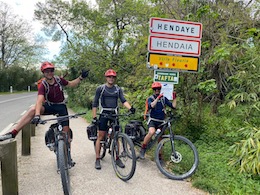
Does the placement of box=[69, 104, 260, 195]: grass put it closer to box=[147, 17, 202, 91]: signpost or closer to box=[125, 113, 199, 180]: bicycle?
box=[125, 113, 199, 180]: bicycle

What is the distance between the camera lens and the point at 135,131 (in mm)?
5453

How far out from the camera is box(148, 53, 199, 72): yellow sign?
5.84m

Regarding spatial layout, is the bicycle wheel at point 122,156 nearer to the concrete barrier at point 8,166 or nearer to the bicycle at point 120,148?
the bicycle at point 120,148

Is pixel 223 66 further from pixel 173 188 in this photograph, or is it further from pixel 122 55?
pixel 122 55

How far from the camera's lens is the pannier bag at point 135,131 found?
539 cm

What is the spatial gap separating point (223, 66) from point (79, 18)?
16.4 m

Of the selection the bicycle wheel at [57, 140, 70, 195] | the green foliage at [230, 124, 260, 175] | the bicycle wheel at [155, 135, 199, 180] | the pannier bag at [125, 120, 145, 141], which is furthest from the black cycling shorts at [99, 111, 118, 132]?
the green foliage at [230, 124, 260, 175]

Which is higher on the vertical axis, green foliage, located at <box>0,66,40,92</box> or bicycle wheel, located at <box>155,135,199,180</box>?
green foliage, located at <box>0,66,40,92</box>

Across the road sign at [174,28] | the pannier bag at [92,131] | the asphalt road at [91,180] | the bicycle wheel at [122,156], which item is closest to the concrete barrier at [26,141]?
the asphalt road at [91,180]

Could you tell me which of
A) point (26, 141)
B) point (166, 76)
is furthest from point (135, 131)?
point (26, 141)

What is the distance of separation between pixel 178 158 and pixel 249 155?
53.3 inches

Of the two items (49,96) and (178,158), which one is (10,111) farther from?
(178,158)

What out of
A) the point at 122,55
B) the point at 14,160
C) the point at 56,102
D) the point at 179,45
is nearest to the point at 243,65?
the point at 179,45

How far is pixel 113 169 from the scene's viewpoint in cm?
490
